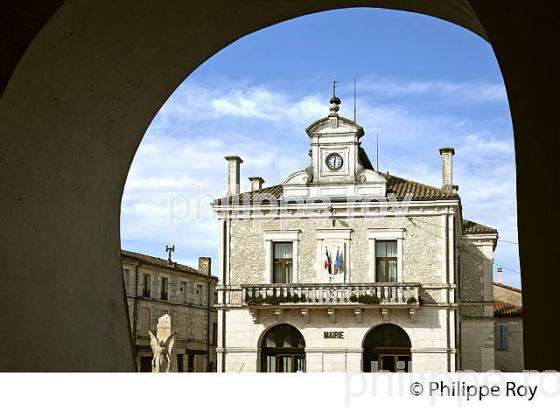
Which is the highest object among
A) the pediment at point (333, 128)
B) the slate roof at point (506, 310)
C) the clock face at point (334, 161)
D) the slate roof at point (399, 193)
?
the pediment at point (333, 128)

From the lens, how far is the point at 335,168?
27.0m

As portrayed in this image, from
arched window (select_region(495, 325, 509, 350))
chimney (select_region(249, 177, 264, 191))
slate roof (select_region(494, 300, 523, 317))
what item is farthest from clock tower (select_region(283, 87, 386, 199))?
arched window (select_region(495, 325, 509, 350))

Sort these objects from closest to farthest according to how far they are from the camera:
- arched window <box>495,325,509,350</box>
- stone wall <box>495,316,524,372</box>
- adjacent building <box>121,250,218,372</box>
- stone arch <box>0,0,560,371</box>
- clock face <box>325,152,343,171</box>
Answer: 1. stone arch <box>0,0,560,371</box>
2. clock face <box>325,152,343,171</box>
3. stone wall <box>495,316,524,372</box>
4. arched window <box>495,325,509,350</box>
5. adjacent building <box>121,250,218,372</box>

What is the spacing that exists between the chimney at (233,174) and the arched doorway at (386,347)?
21.8 feet

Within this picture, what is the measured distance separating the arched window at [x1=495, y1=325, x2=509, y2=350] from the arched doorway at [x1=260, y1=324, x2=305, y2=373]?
29.8 ft

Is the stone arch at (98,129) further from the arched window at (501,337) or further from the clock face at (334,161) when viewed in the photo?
the arched window at (501,337)

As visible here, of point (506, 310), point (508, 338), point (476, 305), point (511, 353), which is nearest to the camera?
point (476, 305)

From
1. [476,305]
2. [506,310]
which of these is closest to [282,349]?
[476,305]

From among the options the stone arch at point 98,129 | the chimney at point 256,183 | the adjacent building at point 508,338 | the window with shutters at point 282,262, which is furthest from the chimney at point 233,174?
the stone arch at point 98,129

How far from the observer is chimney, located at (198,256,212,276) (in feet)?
140

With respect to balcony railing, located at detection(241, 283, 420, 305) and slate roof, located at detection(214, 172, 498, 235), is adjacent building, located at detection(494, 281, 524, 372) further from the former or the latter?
balcony railing, located at detection(241, 283, 420, 305)

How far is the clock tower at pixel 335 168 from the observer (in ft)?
87.4

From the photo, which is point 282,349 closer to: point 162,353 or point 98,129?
point 162,353

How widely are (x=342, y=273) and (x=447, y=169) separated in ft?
17.2
